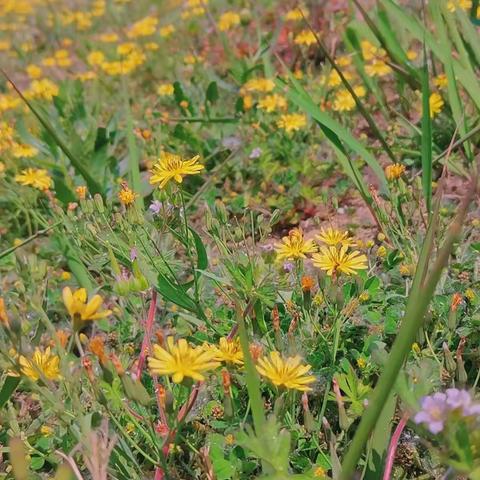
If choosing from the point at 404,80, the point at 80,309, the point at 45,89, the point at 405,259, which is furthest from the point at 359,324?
the point at 45,89

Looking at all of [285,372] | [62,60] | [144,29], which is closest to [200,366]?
[285,372]

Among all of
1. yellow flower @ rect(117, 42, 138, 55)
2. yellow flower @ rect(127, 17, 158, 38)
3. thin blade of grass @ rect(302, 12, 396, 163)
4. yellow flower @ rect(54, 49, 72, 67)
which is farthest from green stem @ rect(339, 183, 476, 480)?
yellow flower @ rect(54, 49, 72, 67)

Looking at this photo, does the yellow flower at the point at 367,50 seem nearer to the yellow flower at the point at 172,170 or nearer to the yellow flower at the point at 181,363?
the yellow flower at the point at 172,170

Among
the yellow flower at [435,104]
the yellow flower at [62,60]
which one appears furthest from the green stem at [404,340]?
the yellow flower at [62,60]

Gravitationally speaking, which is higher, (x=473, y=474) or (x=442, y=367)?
(x=473, y=474)

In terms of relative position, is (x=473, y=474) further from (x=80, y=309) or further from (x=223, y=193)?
(x=223, y=193)

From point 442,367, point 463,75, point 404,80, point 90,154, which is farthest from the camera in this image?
point 90,154

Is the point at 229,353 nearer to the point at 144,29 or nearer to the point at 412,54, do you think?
the point at 412,54

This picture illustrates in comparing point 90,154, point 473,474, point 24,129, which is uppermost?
point 24,129
